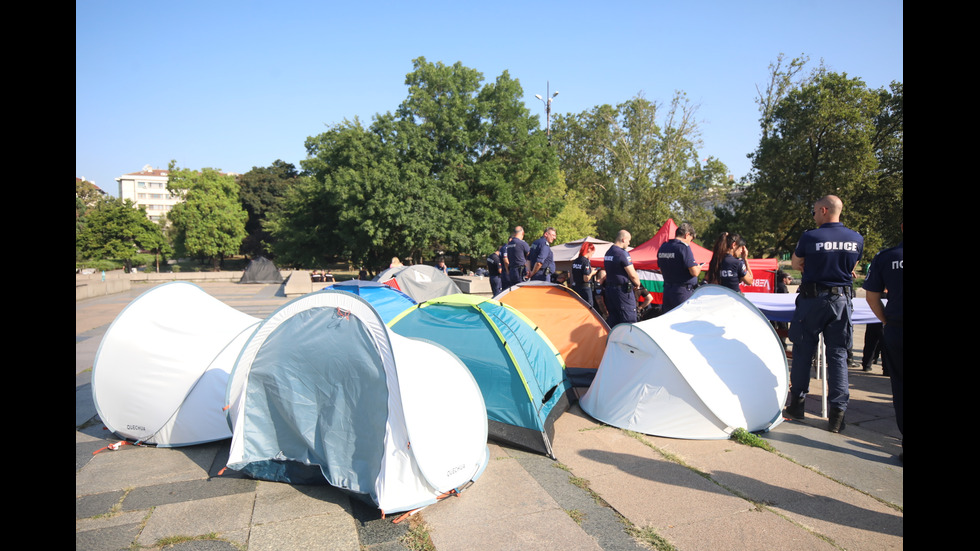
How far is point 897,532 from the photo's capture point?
316cm

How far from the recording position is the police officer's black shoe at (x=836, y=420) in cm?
483

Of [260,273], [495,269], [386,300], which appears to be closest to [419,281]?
[495,269]

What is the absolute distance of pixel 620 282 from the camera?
7.12m

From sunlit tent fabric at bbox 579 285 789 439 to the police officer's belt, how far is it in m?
0.47

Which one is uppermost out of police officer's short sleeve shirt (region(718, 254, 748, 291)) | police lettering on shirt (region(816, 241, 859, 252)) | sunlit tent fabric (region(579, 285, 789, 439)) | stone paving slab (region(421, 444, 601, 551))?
police lettering on shirt (region(816, 241, 859, 252))

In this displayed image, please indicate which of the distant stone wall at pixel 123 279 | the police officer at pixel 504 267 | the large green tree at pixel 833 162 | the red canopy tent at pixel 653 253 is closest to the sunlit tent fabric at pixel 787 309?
the police officer at pixel 504 267

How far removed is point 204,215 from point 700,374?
147 ft

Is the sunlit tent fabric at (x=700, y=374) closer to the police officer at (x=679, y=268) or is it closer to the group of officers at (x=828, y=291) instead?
the group of officers at (x=828, y=291)

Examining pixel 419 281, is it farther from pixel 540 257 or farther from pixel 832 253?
pixel 832 253

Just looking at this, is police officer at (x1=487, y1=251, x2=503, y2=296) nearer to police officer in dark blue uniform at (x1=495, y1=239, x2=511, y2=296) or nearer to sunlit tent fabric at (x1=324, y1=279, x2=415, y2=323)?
police officer in dark blue uniform at (x1=495, y1=239, x2=511, y2=296)

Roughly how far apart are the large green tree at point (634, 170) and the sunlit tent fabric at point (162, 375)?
25.1 metres

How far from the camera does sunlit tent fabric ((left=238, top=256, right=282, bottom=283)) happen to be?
29.7 meters

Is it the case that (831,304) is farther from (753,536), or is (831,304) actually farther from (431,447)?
(431,447)

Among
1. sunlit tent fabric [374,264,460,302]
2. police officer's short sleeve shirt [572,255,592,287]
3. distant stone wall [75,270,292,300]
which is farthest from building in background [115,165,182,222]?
police officer's short sleeve shirt [572,255,592,287]
